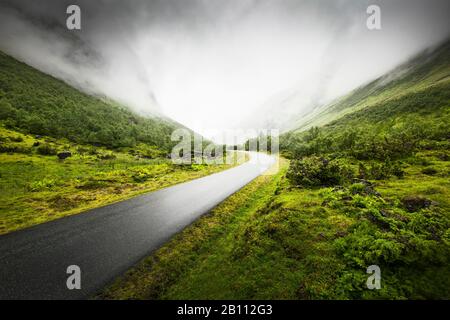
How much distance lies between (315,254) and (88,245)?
27.5 ft

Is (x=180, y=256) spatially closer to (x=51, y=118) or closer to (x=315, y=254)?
(x=315, y=254)

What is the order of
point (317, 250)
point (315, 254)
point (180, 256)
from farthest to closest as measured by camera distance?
point (180, 256)
point (317, 250)
point (315, 254)

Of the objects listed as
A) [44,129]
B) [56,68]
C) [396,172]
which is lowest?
[396,172]

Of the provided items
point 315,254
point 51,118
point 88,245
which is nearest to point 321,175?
point 315,254

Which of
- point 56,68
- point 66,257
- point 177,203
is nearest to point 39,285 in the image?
point 66,257

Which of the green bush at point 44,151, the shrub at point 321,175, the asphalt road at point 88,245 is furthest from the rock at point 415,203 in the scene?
the green bush at point 44,151

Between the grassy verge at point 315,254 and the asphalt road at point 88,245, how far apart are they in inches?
31.5

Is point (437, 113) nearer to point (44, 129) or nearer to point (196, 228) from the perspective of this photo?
point (196, 228)

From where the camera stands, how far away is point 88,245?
7.96m

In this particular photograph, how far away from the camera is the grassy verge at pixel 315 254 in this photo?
5070mm

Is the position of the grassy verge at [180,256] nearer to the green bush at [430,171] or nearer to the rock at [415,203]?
the rock at [415,203]

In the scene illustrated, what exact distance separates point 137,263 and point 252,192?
410 inches

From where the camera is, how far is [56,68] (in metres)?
184
